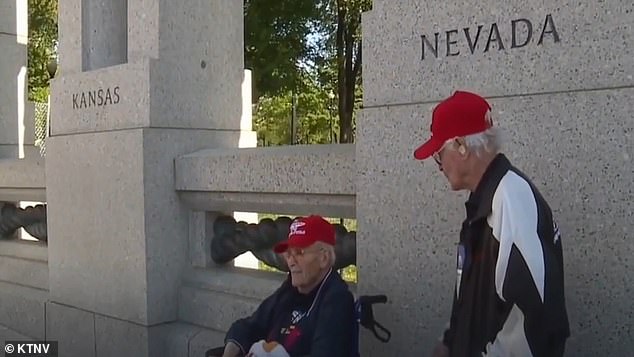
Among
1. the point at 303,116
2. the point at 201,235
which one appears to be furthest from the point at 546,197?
the point at 303,116

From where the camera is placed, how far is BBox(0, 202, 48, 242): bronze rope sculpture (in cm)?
684

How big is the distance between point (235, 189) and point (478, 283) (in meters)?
2.67

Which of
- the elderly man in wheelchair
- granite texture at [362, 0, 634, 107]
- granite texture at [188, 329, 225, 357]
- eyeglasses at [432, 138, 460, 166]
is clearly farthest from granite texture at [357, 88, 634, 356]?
granite texture at [188, 329, 225, 357]

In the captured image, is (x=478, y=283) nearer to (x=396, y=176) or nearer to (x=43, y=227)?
(x=396, y=176)

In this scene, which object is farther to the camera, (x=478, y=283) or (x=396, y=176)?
(x=396, y=176)

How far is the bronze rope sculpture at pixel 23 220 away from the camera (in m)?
6.84

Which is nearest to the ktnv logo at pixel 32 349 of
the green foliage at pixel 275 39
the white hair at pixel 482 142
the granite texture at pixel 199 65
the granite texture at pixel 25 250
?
the granite texture at pixel 25 250

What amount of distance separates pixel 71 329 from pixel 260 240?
70.7 inches

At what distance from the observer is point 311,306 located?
11.8 feet

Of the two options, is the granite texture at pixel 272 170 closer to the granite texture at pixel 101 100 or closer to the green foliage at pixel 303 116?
the granite texture at pixel 101 100

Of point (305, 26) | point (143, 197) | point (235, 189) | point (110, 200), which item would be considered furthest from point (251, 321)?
point (305, 26)

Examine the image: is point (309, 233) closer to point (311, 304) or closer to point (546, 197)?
point (311, 304)

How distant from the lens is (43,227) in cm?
681

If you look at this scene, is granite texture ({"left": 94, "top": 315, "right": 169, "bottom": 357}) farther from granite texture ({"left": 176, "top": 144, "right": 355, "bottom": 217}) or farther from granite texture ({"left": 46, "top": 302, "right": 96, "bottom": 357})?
granite texture ({"left": 176, "top": 144, "right": 355, "bottom": 217})
